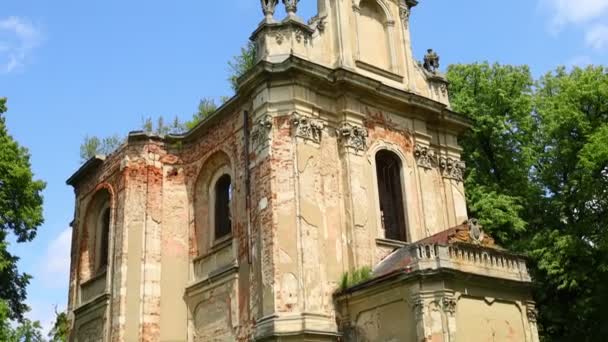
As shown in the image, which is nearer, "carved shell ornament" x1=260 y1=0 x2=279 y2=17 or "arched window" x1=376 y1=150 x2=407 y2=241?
"arched window" x1=376 y1=150 x2=407 y2=241

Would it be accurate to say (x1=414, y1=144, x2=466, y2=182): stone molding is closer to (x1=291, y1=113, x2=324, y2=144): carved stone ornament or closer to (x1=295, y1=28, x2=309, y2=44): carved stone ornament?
(x1=291, y1=113, x2=324, y2=144): carved stone ornament

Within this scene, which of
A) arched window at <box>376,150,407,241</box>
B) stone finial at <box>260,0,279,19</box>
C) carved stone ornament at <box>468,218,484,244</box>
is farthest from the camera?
stone finial at <box>260,0,279,19</box>

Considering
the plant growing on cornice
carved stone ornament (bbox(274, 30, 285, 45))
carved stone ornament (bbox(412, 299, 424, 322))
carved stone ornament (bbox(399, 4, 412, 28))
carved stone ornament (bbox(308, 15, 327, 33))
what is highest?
carved stone ornament (bbox(399, 4, 412, 28))

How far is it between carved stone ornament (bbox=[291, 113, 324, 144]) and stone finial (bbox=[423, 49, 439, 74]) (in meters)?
5.15

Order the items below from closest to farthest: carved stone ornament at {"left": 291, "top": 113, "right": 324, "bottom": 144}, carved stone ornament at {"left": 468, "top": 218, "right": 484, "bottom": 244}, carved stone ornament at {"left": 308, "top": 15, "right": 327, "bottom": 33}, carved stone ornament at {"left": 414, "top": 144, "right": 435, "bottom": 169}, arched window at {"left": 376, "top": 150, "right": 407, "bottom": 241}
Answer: carved stone ornament at {"left": 468, "top": 218, "right": 484, "bottom": 244}
carved stone ornament at {"left": 291, "top": 113, "right": 324, "bottom": 144}
arched window at {"left": 376, "top": 150, "right": 407, "bottom": 241}
carved stone ornament at {"left": 414, "top": 144, "right": 435, "bottom": 169}
carved stone ornament at {"left": 308, "top": 15, "right": 327, "bottom": 33}

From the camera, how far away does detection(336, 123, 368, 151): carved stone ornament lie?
16047mm

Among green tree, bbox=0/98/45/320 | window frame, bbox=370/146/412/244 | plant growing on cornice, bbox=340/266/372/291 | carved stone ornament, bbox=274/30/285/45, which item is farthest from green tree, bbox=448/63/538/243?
green tree, bbox=0/98/45/320

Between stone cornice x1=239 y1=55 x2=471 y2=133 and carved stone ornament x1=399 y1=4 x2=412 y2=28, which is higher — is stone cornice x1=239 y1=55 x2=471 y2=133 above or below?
below

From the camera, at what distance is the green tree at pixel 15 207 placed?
737 inches

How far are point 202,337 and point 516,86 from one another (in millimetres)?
13033

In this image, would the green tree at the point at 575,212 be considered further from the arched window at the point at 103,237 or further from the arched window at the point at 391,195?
the arched window at the point at 103,237

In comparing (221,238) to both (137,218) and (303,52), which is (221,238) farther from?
(303,52)

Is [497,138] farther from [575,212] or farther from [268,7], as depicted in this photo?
[268,7]

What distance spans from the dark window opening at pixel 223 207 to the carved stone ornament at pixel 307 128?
112 inches
